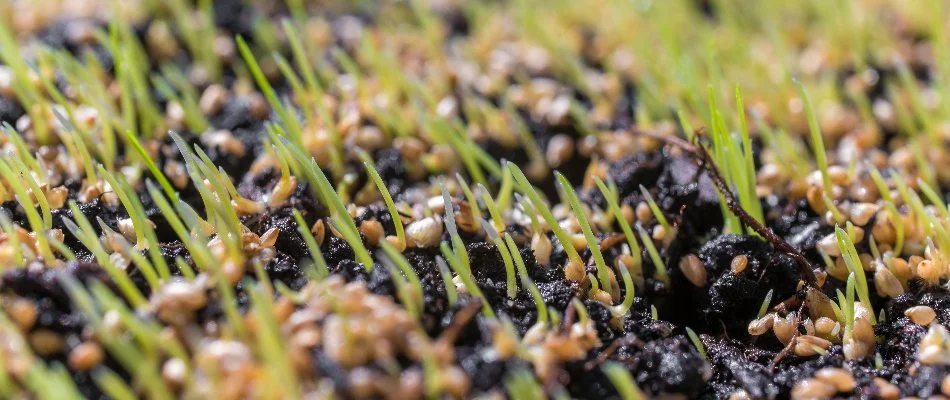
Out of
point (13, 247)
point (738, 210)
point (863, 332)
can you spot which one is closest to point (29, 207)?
point (13, 247)

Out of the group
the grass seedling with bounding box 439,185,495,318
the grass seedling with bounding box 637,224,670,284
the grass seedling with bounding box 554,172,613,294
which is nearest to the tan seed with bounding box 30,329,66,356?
the grass seedling with bounding box 439,185,495,318

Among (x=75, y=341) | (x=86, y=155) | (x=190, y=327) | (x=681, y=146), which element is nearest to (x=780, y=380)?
(x=681, y=146)

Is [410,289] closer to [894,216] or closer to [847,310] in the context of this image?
[847,310]

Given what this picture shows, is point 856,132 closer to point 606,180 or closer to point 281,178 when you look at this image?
point 606,180

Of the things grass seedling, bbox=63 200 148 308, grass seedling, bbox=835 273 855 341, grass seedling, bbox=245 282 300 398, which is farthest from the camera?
grass seedling, bbox=835 273 855 341

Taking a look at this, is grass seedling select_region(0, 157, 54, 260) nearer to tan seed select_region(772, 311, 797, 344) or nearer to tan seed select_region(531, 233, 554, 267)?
tan seed select_region(531, 233, 554, 267)

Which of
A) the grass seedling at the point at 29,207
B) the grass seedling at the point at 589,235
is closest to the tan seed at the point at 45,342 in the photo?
the grass seedling at the point at 29,207

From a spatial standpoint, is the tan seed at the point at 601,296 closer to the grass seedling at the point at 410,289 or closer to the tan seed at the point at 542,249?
the tan seed at the point at 542,249
